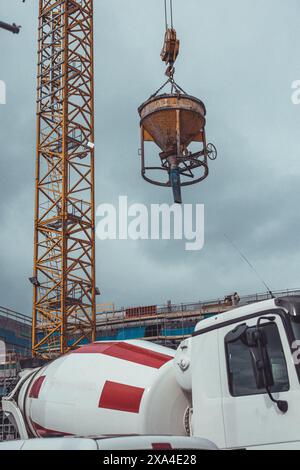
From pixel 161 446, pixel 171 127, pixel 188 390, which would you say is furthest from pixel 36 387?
pixel 171 127

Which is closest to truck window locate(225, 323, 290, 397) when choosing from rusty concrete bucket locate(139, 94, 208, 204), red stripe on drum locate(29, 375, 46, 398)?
red stripe on drum locate(29, 375, 46, 398)

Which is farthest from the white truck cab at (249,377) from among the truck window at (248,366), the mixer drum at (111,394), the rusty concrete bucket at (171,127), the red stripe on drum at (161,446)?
the rusty concrete bucket at (171,127)

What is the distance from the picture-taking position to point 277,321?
17.9 feet

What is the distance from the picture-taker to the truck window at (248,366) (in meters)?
5.36

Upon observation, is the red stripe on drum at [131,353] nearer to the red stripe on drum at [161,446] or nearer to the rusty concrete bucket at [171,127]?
the red stripe on drum at [161,446]

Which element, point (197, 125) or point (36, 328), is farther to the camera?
point (36, 328)

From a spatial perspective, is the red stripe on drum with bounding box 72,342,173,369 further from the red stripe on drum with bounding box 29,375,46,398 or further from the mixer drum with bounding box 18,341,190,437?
the red stripe on drum with bounding box 29,375,46,398

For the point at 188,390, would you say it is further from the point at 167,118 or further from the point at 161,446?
the point at 167,118

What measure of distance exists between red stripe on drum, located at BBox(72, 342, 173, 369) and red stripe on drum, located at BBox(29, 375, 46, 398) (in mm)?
674

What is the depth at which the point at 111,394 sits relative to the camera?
6.84 meters

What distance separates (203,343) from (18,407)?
11.7 feet

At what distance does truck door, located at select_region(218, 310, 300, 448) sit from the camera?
17.3 feet
